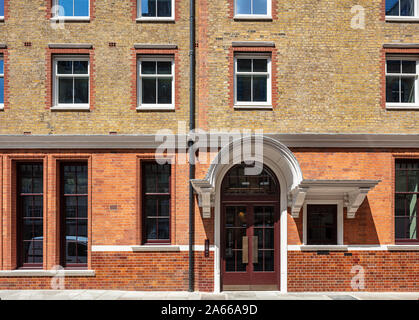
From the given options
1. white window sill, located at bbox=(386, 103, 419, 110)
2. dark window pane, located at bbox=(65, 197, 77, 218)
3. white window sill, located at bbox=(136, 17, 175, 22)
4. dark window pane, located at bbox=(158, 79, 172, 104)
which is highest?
white window sill, located at bbox=(136, 17, 175, 22)

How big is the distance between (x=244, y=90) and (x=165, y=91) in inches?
98.2

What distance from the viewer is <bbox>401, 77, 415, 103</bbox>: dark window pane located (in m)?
11.4

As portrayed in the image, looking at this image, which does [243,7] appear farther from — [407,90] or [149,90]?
[407,90]

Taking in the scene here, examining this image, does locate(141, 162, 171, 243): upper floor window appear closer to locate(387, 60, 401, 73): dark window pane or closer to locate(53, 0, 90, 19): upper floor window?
locate(53, 0, 90, 19): upper floor window

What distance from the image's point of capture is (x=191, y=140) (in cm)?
1084

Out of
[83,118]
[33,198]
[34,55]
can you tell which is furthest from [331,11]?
[33,198]

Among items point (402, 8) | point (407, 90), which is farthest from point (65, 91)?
point (402, 8)

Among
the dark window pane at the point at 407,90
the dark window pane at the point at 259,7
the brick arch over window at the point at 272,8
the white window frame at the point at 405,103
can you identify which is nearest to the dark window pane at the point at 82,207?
the brick arch over window at the point at 272,8

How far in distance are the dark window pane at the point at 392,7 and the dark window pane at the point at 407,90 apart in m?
2.11

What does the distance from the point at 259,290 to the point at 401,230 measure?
4.83 meters

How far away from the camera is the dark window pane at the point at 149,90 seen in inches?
445

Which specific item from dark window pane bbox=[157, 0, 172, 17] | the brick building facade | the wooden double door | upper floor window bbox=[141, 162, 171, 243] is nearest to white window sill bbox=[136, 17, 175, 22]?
the brick building facade

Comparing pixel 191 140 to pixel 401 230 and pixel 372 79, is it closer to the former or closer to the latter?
pixel 372 79

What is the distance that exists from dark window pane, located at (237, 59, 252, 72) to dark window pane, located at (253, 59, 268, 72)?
0.52 ft
